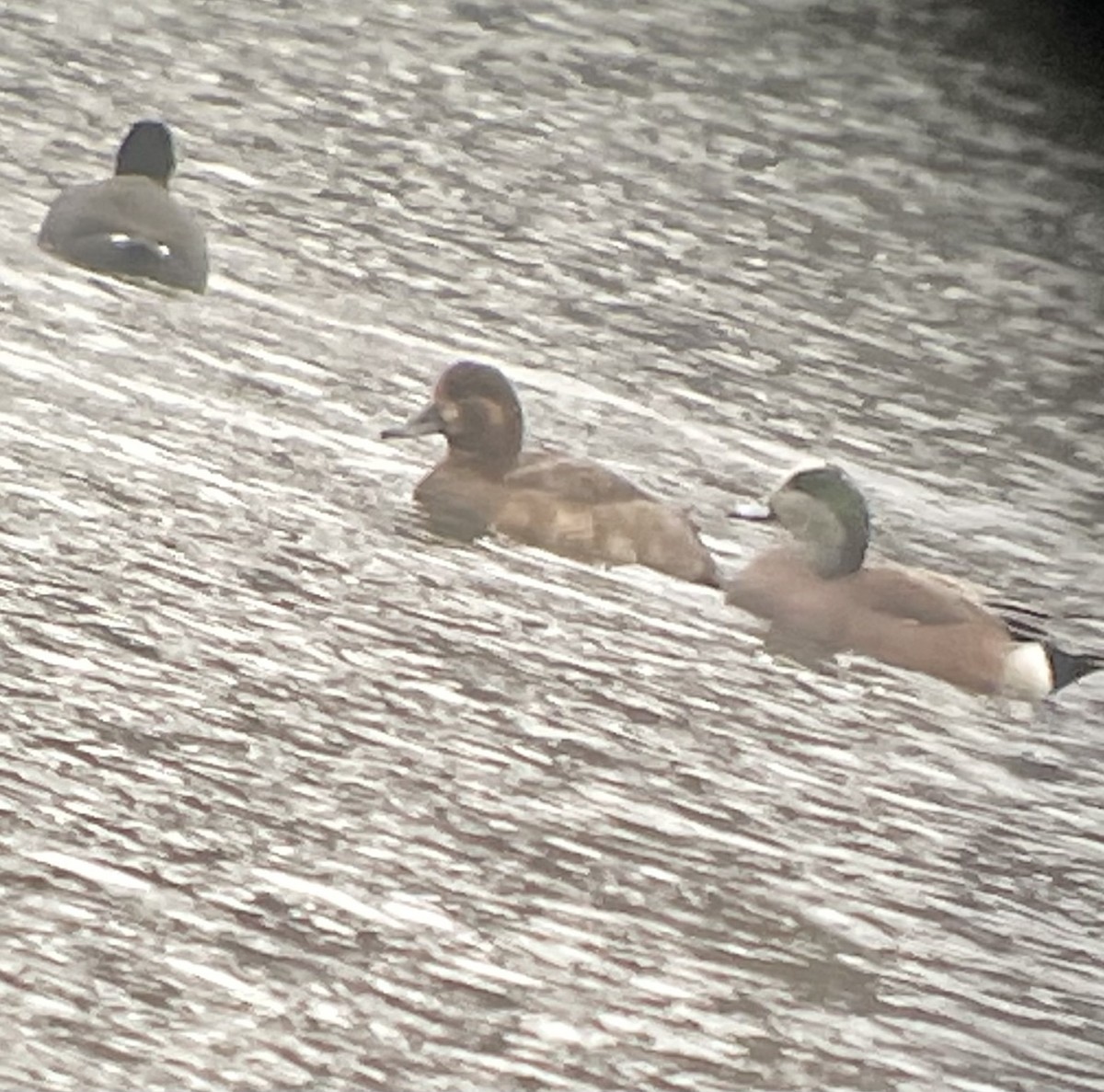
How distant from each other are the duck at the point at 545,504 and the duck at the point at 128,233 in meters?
0.23

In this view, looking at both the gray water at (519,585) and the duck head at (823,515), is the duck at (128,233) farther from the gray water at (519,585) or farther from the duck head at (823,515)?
the duck head at (823,515)

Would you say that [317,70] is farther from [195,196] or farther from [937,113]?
[937,113]

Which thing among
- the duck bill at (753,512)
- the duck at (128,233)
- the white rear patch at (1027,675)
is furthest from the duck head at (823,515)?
the duck at (128,233)

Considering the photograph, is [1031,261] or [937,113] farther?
[937,113]

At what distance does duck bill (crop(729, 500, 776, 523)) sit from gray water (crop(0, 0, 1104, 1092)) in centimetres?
2

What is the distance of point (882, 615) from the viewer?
1456mm

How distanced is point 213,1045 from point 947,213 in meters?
1.10

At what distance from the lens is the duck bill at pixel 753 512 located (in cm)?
154

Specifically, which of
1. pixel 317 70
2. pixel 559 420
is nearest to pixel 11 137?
pixel 317 70

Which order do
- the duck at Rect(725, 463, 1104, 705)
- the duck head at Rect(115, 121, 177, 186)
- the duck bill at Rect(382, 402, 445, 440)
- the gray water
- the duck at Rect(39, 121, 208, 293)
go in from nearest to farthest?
the gray water → the duck at Rect(725, 463, 1104, 705) → the duck bill at Rect(382, 402, 445, 440) → the duck at Rect(39, 121, 208, 293) → the duck head at Rect(115, 121, 177, 186)

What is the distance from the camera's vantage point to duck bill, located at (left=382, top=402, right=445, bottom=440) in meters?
1.56

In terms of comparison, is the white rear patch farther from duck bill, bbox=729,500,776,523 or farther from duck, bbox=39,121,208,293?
duck, bbox=39,121,208,293

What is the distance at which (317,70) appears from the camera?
6.63ft

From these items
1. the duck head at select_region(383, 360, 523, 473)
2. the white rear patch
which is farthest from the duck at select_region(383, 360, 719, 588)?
the white rear patch
